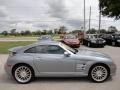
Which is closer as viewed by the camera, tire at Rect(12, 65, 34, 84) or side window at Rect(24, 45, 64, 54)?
tire at Rect(12, 65, 34, 84)

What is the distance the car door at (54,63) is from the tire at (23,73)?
0.32m

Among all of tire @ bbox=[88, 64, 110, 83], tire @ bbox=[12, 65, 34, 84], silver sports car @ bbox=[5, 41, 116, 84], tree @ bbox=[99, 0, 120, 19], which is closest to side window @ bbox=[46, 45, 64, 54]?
silver sports car @ bbox=[5, 41, 116, 84]

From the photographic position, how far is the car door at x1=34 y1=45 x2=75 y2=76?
8289 mm

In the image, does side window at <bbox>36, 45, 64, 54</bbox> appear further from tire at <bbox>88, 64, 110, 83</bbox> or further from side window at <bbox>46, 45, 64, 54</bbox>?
tire at <bbox>88, 64, 110, 83</bbox>

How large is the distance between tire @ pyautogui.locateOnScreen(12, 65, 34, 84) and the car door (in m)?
0.32

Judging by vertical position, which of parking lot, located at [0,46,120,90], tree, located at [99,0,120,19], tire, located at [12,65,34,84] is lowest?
parking lot, located at [0,46,120,90]

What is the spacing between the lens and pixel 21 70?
8.39 metres

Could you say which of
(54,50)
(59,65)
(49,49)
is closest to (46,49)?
(49,49)

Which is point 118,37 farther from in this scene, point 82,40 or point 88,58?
point 88,58

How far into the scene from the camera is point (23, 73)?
8367 mm

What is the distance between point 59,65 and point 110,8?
126ft

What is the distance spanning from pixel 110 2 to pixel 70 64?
130ft

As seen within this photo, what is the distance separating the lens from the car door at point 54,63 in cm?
829

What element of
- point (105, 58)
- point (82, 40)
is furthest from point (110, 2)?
point (105, 58)
